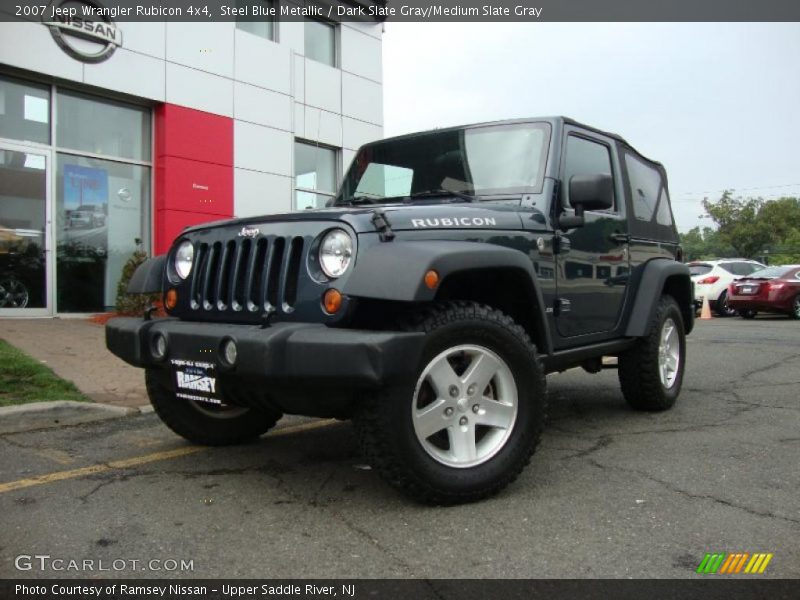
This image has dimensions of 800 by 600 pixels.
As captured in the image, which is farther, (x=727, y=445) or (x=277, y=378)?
(x=727, y=445)

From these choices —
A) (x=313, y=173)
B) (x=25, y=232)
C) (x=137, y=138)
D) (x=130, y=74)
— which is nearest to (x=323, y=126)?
(x=313, y=173)

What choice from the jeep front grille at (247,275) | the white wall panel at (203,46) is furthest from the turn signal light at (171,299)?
the white wall panel at (203,46)

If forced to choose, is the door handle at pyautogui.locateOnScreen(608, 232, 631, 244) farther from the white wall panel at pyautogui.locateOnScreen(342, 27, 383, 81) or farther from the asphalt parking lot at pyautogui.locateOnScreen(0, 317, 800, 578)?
the white wall panel at pyautogui.locateOnScreen(342, 27, 383, 81)

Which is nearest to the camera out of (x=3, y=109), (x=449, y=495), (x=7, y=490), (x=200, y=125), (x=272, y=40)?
(x=449, y=495)

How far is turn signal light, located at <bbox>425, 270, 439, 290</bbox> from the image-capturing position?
9.12 feet

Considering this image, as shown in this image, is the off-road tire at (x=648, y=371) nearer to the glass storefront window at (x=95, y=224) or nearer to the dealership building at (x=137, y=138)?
the dealership building at (x=137, y=138)

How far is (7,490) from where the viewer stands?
3396 millimetres

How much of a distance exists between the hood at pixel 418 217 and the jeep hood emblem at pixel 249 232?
0.05 meters

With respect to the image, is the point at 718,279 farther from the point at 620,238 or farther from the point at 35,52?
the point at 35,52

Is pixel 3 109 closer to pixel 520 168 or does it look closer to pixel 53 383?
pixel 53 383

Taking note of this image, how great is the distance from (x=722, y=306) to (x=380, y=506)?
16757mm

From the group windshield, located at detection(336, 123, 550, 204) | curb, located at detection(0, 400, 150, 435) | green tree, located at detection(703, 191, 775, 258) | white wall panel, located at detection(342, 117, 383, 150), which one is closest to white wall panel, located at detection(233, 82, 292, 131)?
white wall panel, located at detection(342, 117, 383, 150)

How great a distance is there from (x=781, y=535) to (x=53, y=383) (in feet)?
17.7
